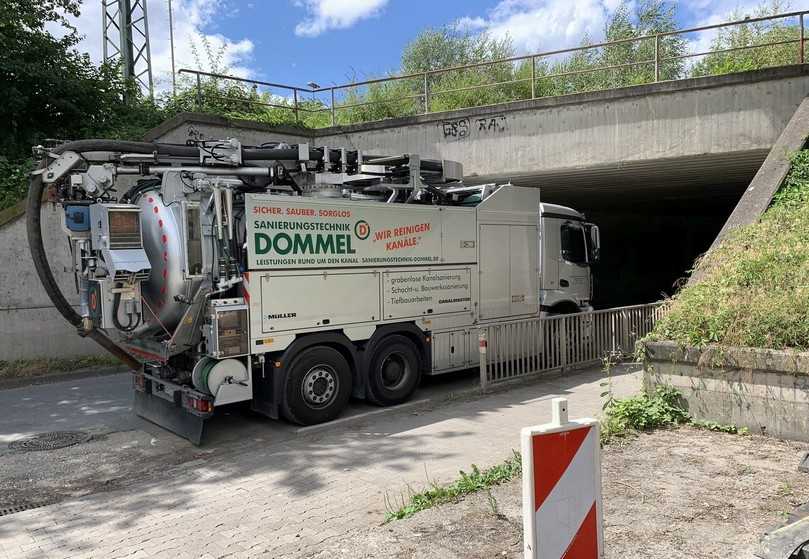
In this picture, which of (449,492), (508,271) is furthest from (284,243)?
(508,271)

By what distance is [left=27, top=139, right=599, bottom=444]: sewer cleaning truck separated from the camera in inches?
267

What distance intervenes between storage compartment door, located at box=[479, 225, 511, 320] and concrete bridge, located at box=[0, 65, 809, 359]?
4.16 metres

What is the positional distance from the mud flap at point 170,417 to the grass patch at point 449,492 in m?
2.83

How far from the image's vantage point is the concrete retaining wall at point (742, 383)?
521 centimetres

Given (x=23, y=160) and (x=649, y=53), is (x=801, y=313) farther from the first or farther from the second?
(x=649, y=53)

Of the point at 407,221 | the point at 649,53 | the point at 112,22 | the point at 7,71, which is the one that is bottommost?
the point at 407,221

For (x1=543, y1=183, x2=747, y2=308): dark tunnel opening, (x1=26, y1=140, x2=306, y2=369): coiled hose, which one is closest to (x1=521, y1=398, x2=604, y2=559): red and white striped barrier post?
(x1=26, y1=140, x2=306, y2=369): coiled hose

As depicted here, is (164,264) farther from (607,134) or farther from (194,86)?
(194,86)

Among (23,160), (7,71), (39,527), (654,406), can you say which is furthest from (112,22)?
(654,406)

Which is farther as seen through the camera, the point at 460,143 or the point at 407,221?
the point at 460,143

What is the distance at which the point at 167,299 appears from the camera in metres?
6.91

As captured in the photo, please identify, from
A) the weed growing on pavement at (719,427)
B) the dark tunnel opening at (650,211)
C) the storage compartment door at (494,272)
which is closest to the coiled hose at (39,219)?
the storage compartment door at (494,272)

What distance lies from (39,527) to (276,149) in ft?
16.2

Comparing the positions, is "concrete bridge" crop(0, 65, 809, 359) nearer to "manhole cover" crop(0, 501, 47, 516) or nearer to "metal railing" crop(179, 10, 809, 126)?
"metal railing" crop(179, 10, 809, 126)
